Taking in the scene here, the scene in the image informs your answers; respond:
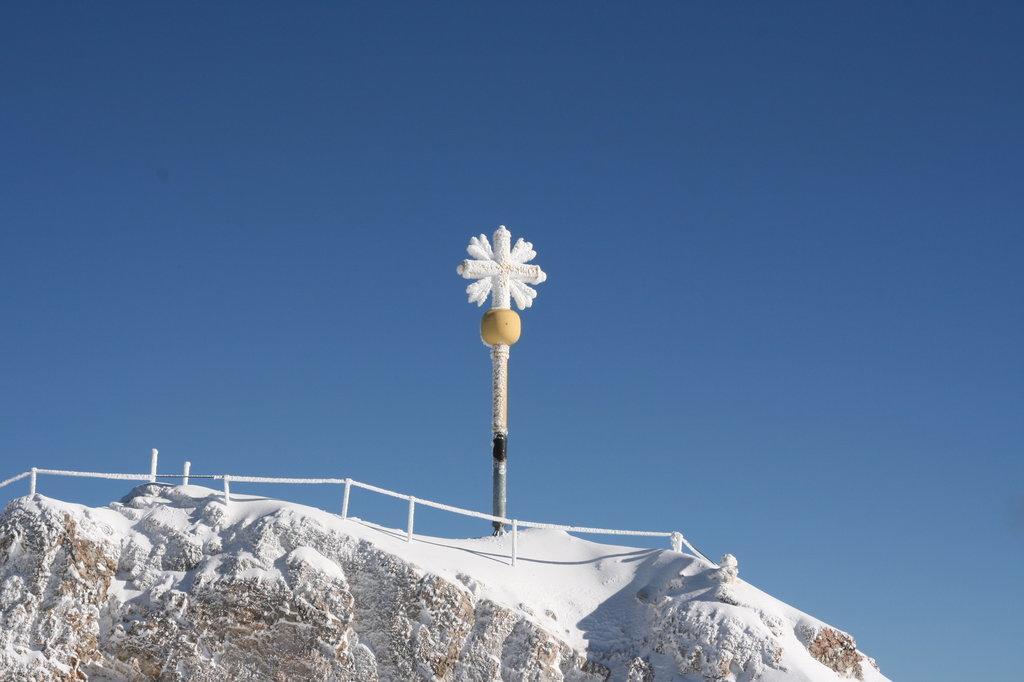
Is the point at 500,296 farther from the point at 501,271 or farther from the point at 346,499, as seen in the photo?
the point at 346,499

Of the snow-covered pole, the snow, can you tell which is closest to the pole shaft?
the snow-covered pole

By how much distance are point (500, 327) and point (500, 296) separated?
42.8 inches

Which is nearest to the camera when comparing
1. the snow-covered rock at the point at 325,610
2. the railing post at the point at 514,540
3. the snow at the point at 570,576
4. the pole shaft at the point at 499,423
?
the snow-covered rock at the point at 325,610

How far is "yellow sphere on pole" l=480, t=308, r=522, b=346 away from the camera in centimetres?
3750

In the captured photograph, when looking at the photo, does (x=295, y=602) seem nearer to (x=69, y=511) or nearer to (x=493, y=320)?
(x=69, y=511)

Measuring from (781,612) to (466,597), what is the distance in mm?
7478

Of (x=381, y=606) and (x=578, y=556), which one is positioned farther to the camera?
(x=578, y=556)

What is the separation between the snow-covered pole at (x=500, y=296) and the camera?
37062 millimetres

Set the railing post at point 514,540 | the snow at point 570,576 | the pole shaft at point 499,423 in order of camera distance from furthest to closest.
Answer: the pole shaft at point 499,423 < the railing post at point 514,540 < the snow at point 570,576

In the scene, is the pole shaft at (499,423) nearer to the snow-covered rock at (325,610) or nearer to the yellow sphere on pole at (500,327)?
the yellow sphere on pole at (500,327)

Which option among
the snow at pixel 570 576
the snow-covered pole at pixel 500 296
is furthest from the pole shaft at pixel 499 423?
the snow at pixel 570 576

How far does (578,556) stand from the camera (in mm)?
32188

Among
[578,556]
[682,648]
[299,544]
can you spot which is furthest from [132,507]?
[682,648]

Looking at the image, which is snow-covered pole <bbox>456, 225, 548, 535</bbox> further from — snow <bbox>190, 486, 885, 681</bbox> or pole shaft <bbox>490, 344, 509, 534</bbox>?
snow <bbox>190, 486, 885, 681</bbox>
